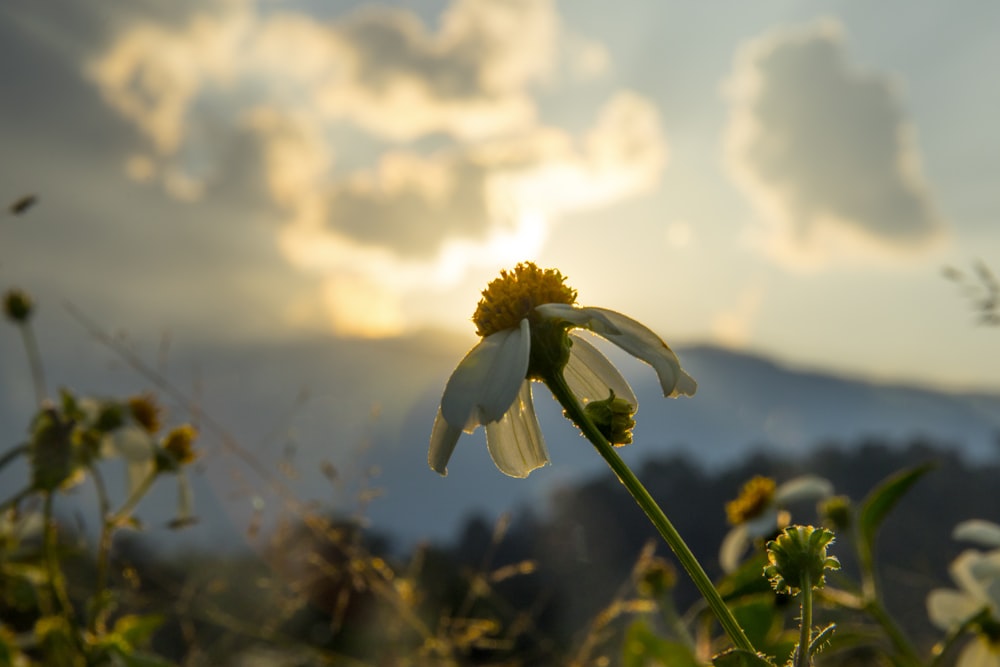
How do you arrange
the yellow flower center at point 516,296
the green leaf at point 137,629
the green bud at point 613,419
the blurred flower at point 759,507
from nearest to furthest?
the green bud at point 613,419 < the yellow flower center at point 516,296 < the green leaf at point 137,629 < the blurred flower at point 759,507

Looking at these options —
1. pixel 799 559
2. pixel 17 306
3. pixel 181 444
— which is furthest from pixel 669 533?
pixel 17 306

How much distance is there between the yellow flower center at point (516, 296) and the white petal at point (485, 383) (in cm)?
7

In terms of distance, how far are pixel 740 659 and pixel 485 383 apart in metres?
0.31

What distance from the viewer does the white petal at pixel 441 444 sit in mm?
731

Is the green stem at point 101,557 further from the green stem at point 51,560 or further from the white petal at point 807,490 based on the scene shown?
the white petal at point 807,490

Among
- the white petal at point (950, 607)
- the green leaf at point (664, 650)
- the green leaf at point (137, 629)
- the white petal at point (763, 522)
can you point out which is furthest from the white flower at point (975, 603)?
the green leaf at point (137, 629)

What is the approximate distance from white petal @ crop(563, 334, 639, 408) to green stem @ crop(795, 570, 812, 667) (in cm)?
37

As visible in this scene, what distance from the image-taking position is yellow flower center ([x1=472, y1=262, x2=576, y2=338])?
2.81 ft

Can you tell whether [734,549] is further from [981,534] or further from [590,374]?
[590,374]

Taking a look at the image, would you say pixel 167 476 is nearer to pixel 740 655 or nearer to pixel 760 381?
pixel 740 655

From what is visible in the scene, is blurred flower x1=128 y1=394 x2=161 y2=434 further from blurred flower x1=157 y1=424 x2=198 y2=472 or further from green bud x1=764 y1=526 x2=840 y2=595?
green bud x1=764 y1=526 x2=840 y2=595

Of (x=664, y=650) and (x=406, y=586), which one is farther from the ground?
(x=406, y=586)

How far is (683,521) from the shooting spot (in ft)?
30.3

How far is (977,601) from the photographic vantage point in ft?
4.29
